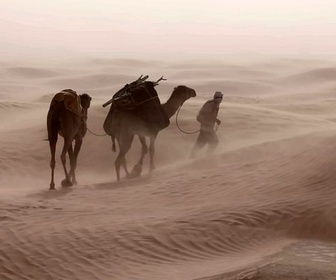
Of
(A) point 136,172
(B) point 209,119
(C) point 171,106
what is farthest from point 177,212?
(B) point 209,119

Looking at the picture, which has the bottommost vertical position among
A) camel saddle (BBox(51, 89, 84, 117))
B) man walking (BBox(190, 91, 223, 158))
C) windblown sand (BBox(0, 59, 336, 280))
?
windblown sand (BBox(0, 59, 336, 280))

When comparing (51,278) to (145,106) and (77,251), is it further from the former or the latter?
(145,106)

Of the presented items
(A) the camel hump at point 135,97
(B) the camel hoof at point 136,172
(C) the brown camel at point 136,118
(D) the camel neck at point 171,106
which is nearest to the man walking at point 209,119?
(D) the camel neck at point 171,106

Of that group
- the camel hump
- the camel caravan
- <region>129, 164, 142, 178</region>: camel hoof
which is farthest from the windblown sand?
the camel hump

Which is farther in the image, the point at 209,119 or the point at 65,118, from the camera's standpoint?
the point at 209,119

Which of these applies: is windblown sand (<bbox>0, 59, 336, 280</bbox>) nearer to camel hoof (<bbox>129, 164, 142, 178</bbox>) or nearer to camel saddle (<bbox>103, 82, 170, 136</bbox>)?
camel hoof (<bbox>129, 164, 142, 178</bbox>)

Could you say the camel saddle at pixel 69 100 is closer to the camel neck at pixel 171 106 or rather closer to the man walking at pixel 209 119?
→ the camel neck at pixel 171 106

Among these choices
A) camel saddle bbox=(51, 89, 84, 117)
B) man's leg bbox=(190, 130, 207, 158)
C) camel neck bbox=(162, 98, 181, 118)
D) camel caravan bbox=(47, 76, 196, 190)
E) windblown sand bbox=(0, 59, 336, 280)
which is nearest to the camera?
windblown sand bbox=(0, 59, 336, 280)

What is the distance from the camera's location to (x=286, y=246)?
7.71 meters

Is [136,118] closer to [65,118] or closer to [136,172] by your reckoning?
[136,172]

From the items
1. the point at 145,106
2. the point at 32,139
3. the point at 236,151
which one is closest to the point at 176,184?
the point at 145,106

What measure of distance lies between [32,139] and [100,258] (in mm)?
8956

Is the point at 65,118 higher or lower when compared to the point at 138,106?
lower

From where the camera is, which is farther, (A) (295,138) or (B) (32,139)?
(B) (32,139)
